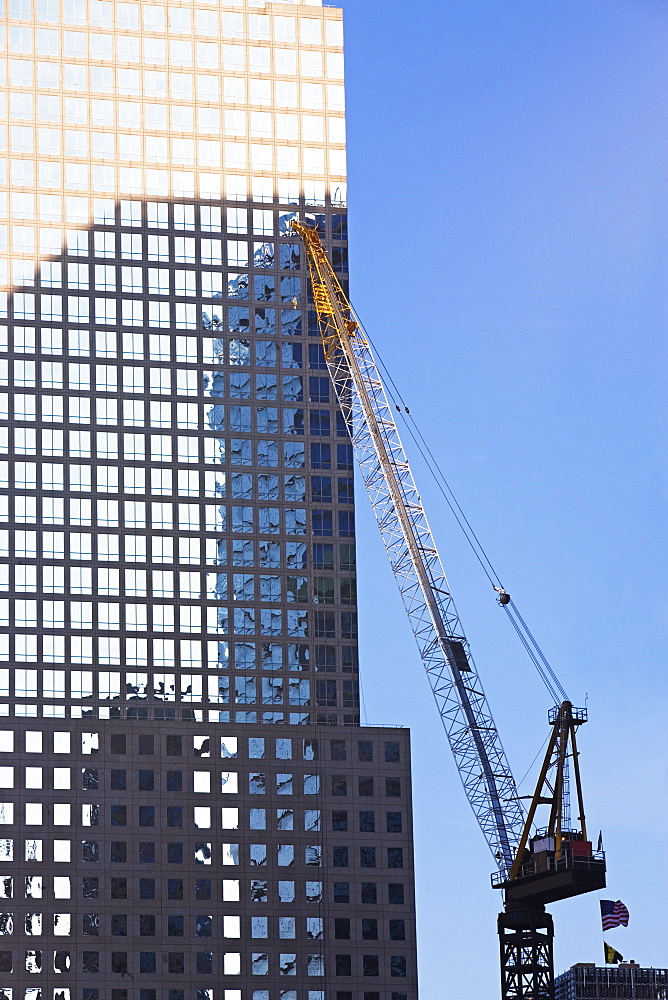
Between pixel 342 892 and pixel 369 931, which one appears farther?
pixel 342 892

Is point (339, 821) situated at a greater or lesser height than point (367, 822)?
greater

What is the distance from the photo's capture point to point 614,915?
176000 millimetres

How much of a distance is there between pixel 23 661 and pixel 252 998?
1562 inches

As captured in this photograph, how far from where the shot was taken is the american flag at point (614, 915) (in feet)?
577

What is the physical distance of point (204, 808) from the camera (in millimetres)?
190000

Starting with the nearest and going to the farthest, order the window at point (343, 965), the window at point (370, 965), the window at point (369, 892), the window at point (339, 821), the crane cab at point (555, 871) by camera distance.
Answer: the crane cab at point (555, 871) < the window at point (343, 965) < the window at point (370, 965) < the window at point (369, 892) < the window at point (339, 821)

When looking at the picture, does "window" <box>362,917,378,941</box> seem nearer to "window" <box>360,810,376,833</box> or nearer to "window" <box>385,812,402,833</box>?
"window" <box>360,810,376,833</box>

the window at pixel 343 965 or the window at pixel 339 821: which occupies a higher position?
the window at pixel 339 821

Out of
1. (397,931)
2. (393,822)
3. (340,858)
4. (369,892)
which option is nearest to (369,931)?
(397,931)

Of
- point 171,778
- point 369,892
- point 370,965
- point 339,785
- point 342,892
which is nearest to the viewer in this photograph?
point 370,965

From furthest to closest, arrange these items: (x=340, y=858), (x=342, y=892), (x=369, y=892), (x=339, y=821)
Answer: (x=339, y=821) → (x=340, y=858) → (x=369, y=892) → (x=342, y=892)

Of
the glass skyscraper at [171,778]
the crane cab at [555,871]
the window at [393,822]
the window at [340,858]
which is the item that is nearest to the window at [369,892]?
the glass skyscraper at [171,778]

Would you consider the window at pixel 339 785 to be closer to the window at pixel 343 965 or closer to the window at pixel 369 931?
the window at pixel 369 931

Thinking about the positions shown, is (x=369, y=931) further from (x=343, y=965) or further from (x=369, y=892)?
(x=343, y=965)
